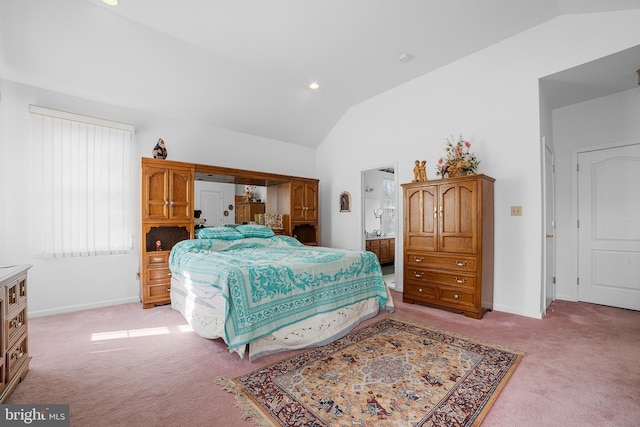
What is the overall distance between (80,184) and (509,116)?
→ 5.60 m

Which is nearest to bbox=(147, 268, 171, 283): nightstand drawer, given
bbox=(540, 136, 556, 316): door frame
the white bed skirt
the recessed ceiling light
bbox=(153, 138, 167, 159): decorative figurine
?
the white bed skirt

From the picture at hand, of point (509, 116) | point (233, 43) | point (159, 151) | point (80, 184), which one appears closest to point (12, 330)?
point (80, 184)

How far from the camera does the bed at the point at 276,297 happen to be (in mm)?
2312

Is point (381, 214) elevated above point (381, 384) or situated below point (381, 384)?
above

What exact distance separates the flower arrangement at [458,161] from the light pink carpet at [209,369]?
1.82m

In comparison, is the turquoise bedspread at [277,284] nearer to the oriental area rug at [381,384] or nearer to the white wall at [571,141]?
the oriental area rug at [381,384]

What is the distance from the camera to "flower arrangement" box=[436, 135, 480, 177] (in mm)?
3621

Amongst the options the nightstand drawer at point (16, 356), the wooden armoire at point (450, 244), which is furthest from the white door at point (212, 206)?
the wooden armoire at point (450, 244)

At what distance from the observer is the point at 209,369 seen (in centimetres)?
223

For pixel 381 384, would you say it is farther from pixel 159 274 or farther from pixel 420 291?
pixel 159 274

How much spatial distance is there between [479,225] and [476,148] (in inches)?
46.6

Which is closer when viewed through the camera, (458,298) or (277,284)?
(277,284)

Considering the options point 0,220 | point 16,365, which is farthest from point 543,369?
point 0,220

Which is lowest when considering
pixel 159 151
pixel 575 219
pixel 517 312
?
pixel 517 312
